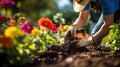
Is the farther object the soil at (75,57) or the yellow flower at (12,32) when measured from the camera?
the yellow flower at (12,32)

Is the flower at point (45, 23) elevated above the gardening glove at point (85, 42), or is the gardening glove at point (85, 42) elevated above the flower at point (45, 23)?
the flower at point (45, 23)

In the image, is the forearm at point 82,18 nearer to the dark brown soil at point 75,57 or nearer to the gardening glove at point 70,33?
the gardening glove at point 70,33

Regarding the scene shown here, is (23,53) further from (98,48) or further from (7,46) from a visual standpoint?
(98,48)

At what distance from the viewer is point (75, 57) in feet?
12.2

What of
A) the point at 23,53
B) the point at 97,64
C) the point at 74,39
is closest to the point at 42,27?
the point at 74,39

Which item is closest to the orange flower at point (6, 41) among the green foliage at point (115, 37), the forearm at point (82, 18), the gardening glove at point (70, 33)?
the green foliage at point (115, 37)

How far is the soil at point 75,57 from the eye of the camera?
322 centimetres

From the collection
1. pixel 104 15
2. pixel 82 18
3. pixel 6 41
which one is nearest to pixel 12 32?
pixel 6 41

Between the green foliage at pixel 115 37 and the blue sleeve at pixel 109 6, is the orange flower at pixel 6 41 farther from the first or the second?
the blue sleeve at pixel 109 6

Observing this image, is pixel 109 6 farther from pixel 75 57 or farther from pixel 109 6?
pixel 75 57

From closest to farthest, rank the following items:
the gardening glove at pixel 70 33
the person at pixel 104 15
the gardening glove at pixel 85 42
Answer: the person at pixel 104 15 < the gardening glove at pixel 85 42 < the gardening glove at pixel 70 33

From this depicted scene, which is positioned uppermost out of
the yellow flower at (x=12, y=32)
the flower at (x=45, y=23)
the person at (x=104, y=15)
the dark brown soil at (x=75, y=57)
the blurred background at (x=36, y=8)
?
the blurred background at (x=36, y=8)

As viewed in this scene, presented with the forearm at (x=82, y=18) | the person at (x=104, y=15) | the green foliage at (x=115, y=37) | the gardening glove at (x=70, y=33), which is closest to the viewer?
the green foliage at (x=115, y=37)

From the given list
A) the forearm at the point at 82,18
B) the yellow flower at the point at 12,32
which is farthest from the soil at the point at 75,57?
the forearm at the point at 82,18
